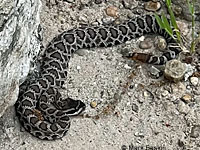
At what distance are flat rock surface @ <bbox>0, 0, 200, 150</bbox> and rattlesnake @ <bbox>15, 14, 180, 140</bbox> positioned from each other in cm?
10

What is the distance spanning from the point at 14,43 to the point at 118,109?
5.67ft

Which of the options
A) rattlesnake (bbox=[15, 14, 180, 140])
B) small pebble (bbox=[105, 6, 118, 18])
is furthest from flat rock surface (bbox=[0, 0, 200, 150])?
small pebble (bbox=[105, 6, 118, 18])

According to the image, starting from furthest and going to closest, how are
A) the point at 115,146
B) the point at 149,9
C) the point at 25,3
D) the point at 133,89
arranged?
the point at 149,9
the point at 133,89
the point at 115,146
the point at 25,3

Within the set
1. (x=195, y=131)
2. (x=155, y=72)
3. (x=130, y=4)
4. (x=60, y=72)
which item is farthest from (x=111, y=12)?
(x=195, y=131)

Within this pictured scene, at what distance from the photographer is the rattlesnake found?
18.5 feet

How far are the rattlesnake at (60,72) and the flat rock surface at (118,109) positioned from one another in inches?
4.0

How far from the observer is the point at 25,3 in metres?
4.99

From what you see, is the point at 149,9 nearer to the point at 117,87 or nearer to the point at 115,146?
the point at 117,87

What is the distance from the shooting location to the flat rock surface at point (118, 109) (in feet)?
18.4

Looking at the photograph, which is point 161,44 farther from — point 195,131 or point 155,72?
point 195,131

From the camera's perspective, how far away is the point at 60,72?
6316 mm

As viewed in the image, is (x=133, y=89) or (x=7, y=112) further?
(x=133, y=89)

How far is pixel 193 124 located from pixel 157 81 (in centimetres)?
79

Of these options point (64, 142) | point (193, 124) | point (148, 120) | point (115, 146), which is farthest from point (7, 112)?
point (193, 124)
